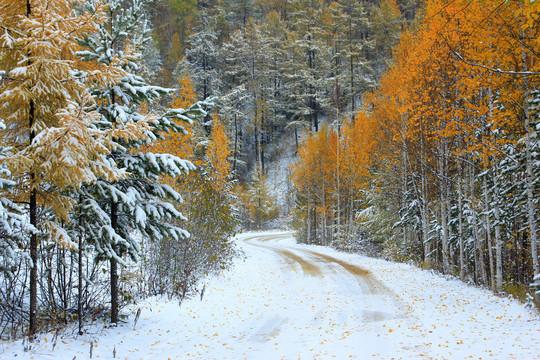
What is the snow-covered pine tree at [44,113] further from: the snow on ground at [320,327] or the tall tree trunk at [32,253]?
the snow on ground at [320,327]

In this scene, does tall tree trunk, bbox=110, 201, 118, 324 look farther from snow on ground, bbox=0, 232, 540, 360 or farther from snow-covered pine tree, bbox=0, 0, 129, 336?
snow-covered pine tree, bbox=0, 0, 129, 336

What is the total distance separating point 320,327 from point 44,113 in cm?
616

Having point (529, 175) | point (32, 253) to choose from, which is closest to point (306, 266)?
point (529, 175)

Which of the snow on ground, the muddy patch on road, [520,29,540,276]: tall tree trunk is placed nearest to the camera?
the snow on ground

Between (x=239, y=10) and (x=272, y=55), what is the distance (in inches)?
610

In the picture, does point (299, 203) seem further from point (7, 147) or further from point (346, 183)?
point (7, 147)

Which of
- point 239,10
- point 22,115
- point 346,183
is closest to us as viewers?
point 22,115

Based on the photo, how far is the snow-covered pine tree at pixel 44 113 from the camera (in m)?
4.56

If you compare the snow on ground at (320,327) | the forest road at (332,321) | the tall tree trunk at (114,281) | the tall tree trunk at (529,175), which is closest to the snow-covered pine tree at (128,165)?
the tall tree trunk at (114,281)

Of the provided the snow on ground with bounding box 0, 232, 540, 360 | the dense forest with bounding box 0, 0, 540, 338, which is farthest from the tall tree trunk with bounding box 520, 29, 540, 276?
the snow on ground with bounding box 0, 232, 540, 360

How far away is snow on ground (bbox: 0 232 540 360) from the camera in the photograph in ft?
17.9

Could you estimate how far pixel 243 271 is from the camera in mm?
14250

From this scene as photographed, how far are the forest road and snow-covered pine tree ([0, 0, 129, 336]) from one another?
12.3 feet

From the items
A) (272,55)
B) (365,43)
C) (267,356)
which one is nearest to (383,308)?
(267,356)
